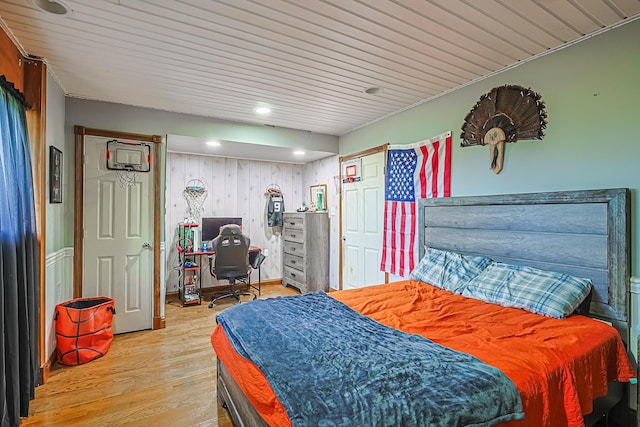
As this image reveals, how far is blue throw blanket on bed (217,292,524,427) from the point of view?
42.6 inches

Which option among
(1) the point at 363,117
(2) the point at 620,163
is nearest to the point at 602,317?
(2) the point at 620,163

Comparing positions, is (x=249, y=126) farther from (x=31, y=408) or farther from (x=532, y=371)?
(x=532, y=371)

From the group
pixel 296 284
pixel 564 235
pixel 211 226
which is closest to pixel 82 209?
pixel 211 226

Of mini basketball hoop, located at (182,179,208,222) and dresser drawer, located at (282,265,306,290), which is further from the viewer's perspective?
dresser drawer, located at (282,265,306,290)

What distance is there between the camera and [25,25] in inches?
76.5

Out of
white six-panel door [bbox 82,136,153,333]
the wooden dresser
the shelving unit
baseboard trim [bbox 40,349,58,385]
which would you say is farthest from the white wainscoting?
the wooden dresser

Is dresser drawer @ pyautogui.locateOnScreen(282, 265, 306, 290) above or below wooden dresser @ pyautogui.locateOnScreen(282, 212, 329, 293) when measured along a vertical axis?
below

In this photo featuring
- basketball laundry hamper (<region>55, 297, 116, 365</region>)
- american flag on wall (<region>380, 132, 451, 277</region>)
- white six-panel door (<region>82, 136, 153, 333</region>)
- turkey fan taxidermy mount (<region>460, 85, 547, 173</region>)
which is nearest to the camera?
turkey fan taxidermy mount (<region>460, 85, 547, 173</region>)

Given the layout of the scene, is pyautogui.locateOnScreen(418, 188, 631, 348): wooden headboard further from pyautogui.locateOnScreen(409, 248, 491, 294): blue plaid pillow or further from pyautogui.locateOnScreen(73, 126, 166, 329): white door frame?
pyautogui.locateOnScreen(73, 126, 166, 329): white door frame

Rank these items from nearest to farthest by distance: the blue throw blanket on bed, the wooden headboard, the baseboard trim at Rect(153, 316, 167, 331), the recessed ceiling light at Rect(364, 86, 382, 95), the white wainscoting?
the blue throw blanket on bed → the wooden headboard → the white wainscoting → the recessed ceiling light at Rect(364, 86, 382, 95) → the baseboard trim at Rect(153, 316, 167, 331)

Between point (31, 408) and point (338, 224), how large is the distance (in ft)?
12.1

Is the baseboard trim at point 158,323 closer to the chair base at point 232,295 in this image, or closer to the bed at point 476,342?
the chair base at point 232,295

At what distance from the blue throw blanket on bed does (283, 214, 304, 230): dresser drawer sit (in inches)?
125

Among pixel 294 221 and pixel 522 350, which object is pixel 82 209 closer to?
pixel 294 221
